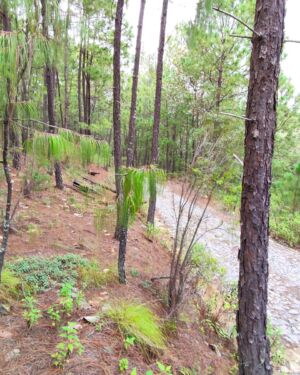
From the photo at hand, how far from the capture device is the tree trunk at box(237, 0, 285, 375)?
2.30 meters

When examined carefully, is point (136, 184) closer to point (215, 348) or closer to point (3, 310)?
point (3, 310)

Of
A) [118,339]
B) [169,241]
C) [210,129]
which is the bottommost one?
[169,241]

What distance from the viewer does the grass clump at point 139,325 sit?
2.39 metres

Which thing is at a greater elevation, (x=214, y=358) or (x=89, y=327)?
(x=89, y=327)

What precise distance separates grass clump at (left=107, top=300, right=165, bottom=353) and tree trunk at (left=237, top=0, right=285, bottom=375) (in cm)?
80

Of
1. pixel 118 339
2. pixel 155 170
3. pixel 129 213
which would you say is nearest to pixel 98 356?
pixel 118 339

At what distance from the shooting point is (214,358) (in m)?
2.85

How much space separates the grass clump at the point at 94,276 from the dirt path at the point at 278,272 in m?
1.22

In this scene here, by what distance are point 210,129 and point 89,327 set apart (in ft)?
7.78

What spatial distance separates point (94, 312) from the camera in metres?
2.63

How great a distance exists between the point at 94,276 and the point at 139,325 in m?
1.03

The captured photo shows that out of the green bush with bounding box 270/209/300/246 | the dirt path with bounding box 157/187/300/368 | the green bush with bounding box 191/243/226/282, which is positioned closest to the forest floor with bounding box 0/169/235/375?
the green bush with bounding box 191/243/226/282

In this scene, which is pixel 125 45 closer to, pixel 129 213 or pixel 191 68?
pixel 191 68

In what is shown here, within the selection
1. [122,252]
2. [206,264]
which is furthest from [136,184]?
[206,264]
